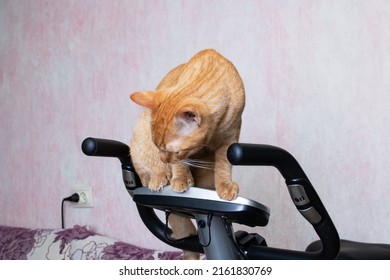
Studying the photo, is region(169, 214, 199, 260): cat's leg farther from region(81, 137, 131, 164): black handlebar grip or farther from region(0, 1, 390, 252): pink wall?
region(0, 1, 390, 252): pink wall

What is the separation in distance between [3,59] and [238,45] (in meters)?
1.45

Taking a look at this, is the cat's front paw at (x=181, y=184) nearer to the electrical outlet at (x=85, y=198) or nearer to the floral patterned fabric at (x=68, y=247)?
the floral patterned fabric at (x=68, y=247)

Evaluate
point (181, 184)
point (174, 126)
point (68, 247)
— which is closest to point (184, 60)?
point (68, 247)

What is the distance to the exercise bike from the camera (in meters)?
0.90

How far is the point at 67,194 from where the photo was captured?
8.37 ft

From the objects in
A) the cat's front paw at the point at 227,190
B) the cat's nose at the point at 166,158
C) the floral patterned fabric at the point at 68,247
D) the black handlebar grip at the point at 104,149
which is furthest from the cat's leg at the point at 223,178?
the floral patterned fabric at the point at 68,247

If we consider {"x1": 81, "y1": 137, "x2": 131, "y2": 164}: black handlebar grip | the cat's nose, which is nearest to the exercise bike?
{"x1": 81, "y1": 137, "x2": 131, "y2": 164}: black handlebar grip

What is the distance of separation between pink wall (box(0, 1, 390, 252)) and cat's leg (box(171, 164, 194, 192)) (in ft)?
2.71

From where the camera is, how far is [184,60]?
2131 millimetres

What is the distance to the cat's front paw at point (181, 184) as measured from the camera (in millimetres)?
989

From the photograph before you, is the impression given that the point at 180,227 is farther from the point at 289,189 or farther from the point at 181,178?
the point at 289,189

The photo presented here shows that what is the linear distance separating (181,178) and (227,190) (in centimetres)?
12
